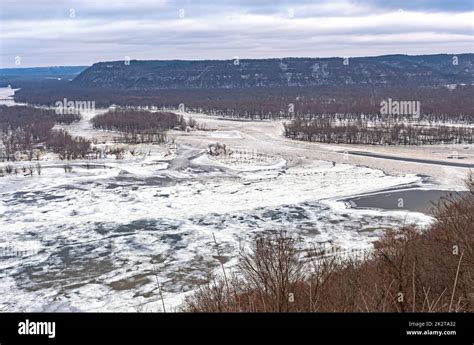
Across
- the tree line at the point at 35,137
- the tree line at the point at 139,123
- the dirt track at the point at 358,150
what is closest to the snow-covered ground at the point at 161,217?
the dirt track at the point at 358,150

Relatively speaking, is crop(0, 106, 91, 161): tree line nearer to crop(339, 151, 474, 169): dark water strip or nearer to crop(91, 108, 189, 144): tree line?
crop(91, 108, 189, 144): tree line

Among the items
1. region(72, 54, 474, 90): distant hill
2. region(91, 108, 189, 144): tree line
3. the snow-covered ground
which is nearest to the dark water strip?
the snow-covered ground

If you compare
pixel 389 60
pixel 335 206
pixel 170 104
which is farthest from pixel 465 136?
pixel 389 60

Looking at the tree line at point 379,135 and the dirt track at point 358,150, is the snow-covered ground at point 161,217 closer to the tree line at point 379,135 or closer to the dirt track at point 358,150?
the dirt track at point 358,150

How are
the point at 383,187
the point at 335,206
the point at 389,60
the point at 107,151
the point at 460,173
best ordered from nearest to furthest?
the point at 335,206, the point at 383,187, the point at 460,173, the point at 107,151, the point at 389,60
